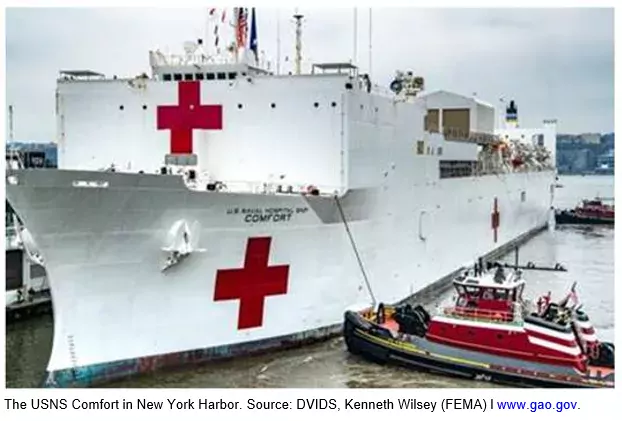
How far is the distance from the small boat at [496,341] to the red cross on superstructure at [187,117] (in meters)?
2.48

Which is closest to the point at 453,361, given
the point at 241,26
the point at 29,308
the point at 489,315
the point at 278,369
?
the point at 489,315

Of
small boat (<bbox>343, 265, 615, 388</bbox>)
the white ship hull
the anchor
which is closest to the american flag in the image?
the white ship hull

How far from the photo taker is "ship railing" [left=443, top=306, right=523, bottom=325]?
7512 millimetres

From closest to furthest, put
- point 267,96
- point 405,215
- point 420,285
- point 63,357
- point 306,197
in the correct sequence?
1. point 63,357
2. point 306,197
3. point 267,96
4. point 405,215
5. point 420,285

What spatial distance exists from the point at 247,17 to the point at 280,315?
3.20 metres

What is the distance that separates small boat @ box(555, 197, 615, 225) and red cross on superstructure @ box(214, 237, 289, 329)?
59.8ft

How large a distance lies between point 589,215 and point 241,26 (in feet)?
58.4

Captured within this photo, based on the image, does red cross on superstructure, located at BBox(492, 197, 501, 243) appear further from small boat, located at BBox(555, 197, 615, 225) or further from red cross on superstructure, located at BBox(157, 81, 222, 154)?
small boat, located at BBox(555, 197, 615, 225)

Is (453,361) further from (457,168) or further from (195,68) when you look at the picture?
(457,168)

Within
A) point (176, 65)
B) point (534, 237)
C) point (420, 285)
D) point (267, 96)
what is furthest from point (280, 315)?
point (534, 237)

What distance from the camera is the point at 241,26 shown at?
29.2 ft

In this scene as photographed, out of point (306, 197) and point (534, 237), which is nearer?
point (306, 197)

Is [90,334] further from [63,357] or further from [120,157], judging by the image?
[120,157]
